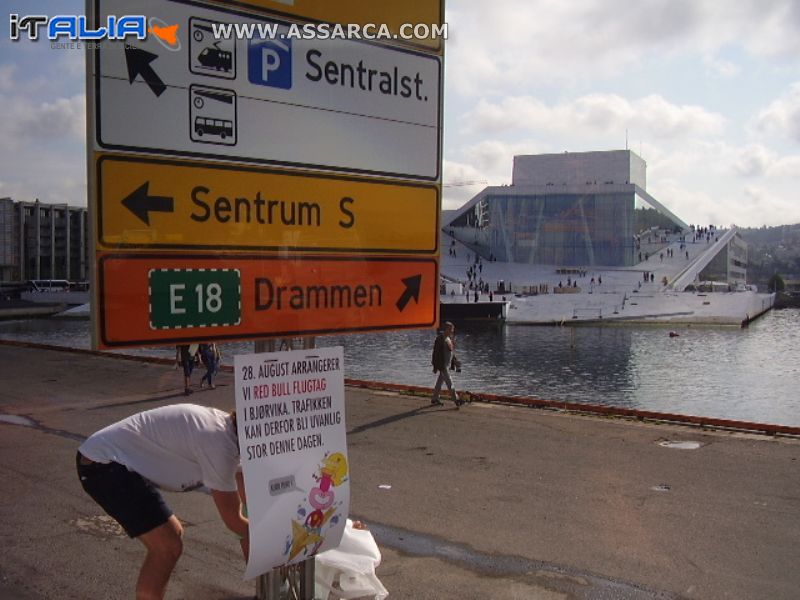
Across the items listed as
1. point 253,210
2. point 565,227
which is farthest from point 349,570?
point 565,227

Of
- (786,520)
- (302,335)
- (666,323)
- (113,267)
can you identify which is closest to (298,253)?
(302,335)

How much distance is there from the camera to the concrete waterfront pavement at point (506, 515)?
5289 mm

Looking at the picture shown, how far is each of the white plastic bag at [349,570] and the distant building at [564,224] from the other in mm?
99150

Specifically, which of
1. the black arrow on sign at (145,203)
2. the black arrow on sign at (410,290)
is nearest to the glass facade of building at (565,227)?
the black arrow on sign at (410,290)

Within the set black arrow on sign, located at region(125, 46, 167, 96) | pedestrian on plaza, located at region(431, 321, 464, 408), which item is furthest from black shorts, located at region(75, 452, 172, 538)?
pedestrian on plaza, located at region(431, 321, 464, 408)

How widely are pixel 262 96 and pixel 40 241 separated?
282 feet

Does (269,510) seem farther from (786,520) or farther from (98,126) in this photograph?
(786,520)

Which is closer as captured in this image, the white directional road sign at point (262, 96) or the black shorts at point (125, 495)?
the white directional road sign at point (262, 96)

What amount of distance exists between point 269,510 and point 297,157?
5.18ft

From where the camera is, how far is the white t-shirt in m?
3.54

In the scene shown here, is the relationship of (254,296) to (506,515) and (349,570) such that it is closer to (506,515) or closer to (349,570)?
(349,570)

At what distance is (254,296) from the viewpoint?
3.33 m

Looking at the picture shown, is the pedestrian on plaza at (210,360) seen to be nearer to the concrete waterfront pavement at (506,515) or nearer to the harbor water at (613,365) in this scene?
the harbor water at (613,365)

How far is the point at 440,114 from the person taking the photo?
13.1ft
